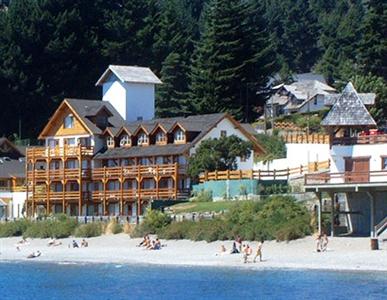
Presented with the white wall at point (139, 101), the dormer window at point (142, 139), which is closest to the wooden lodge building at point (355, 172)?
the dormer window at point (142, 139)

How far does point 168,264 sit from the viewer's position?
66312mm

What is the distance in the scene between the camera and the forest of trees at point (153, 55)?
10831 cm

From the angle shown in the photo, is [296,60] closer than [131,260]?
No

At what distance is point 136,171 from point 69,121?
11180mm

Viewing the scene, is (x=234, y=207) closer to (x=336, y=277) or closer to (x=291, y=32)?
(x=336, y=277)

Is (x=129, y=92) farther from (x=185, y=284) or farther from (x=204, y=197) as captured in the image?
(x=185, y=284)

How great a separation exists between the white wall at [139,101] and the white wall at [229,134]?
35.7 feet

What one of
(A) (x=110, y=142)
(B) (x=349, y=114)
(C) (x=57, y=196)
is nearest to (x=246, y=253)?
(B) (x=349, y=114)

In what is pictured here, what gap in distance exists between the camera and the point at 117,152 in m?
91.2

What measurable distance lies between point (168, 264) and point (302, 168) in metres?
17.9

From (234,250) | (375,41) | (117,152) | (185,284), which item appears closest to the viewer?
(185,284)

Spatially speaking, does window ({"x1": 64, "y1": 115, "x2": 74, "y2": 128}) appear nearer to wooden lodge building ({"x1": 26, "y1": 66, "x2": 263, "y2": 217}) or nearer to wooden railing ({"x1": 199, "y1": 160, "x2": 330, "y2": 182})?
wooden lodge building ({"x1": 26, "y1": 66, "x2": 263, "y2": 217})

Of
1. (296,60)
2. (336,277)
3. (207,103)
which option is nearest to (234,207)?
(336,277)

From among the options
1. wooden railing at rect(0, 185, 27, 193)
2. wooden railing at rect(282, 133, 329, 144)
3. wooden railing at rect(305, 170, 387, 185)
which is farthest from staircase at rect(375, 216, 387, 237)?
wooden railing at rect(0, 185, 27, 193)
